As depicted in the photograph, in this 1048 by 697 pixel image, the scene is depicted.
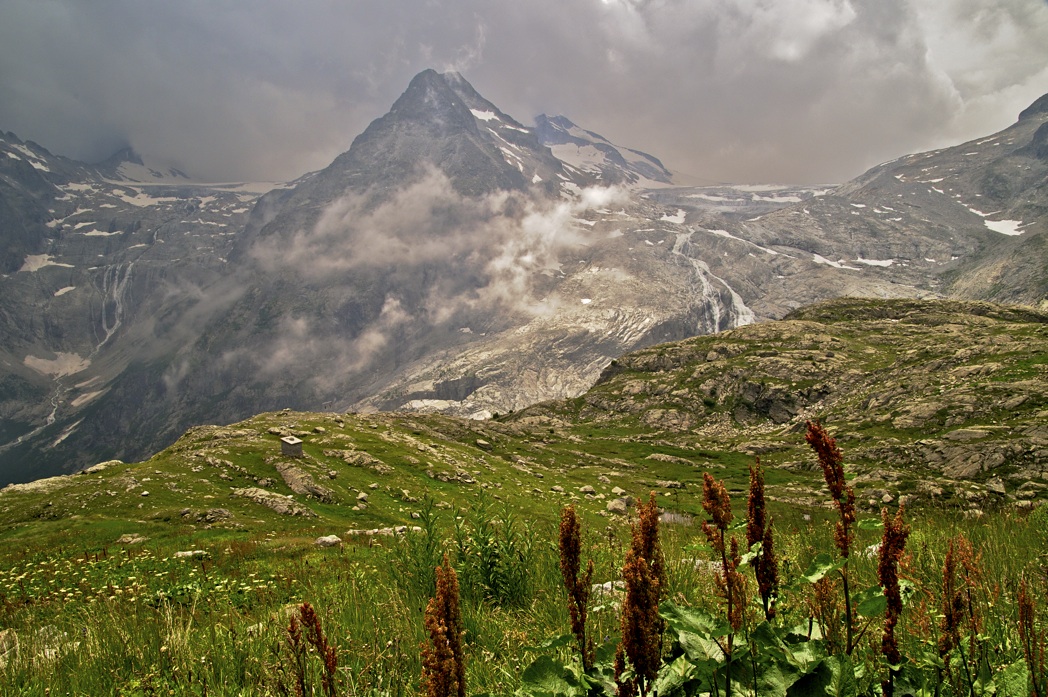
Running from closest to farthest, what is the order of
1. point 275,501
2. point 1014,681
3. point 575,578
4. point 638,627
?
point 638,627
point 1014,681
point 575,578
point 275,501

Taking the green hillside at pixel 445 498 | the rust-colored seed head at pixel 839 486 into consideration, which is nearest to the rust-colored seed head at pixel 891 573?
the rust-colored seed head at pixel 839 486

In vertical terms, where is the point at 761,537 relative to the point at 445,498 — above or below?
above

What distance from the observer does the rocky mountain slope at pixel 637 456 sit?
41406 millimetres

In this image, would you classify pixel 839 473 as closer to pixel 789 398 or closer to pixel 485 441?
pixel 485 441

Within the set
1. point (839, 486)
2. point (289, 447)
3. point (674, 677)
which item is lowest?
point (289, 447)

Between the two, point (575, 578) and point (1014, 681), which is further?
point (575, 578)

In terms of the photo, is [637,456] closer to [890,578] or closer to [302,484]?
[302,484]

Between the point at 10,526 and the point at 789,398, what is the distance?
174905 mm

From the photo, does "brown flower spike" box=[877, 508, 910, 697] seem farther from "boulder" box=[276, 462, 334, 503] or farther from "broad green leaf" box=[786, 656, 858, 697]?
"boulder" box=[276, 462, 334, 503]

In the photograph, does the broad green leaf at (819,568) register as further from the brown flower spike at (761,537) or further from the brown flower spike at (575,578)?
the brown flower spike at (575,578)

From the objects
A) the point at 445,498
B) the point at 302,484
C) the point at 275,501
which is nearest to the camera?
the point at 275,501

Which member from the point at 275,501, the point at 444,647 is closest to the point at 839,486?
the point at 444,647

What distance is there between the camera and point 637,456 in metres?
127

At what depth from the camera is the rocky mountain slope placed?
136 feet
